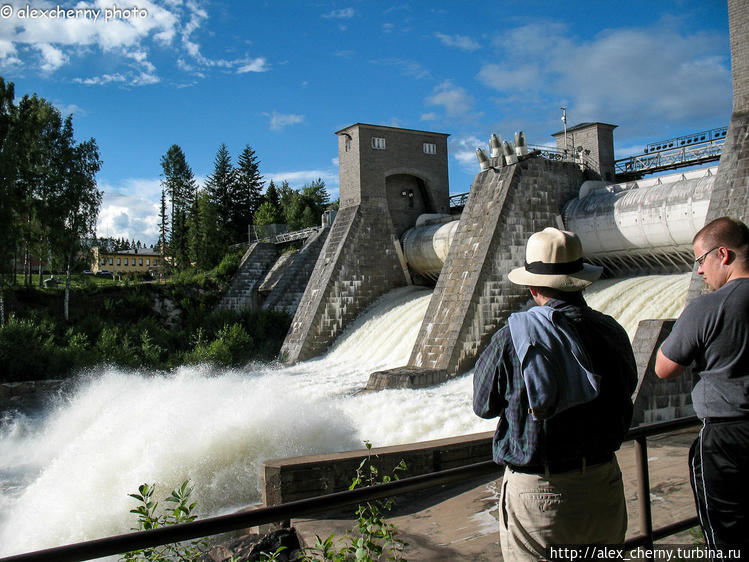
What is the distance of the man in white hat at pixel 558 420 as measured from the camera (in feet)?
6.41

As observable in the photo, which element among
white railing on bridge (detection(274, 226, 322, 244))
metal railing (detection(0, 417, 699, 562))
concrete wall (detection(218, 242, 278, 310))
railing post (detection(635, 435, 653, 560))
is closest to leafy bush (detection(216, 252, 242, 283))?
concrete wall (detection(218, 242, 278, 310))

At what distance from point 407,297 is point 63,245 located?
44.4 feet

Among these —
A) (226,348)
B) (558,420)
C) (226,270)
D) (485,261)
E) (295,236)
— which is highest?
(295,236)

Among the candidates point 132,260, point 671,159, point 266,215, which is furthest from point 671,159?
point 132,260

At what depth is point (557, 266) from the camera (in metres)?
2.18

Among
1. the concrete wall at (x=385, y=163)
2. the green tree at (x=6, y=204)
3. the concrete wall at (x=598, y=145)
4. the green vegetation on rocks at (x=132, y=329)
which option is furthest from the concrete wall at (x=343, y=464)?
the green tree at (x=6, y=204)

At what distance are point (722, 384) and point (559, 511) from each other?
0.90m

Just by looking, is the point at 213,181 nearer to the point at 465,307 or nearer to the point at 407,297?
the point at 407,297

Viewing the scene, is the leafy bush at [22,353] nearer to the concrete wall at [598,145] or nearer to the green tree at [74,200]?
the green tree at [74,200]

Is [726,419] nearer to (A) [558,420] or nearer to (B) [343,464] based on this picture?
(A) [558,420]

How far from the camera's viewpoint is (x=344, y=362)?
17656 millimetres

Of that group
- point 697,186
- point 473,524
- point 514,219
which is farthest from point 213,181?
point 473,524

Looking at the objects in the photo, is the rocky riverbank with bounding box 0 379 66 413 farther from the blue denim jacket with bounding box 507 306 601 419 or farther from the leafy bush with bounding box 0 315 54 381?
the blue denim jacket with bounding box 507 306 601 419

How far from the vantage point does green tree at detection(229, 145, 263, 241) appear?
4712 centimetres
